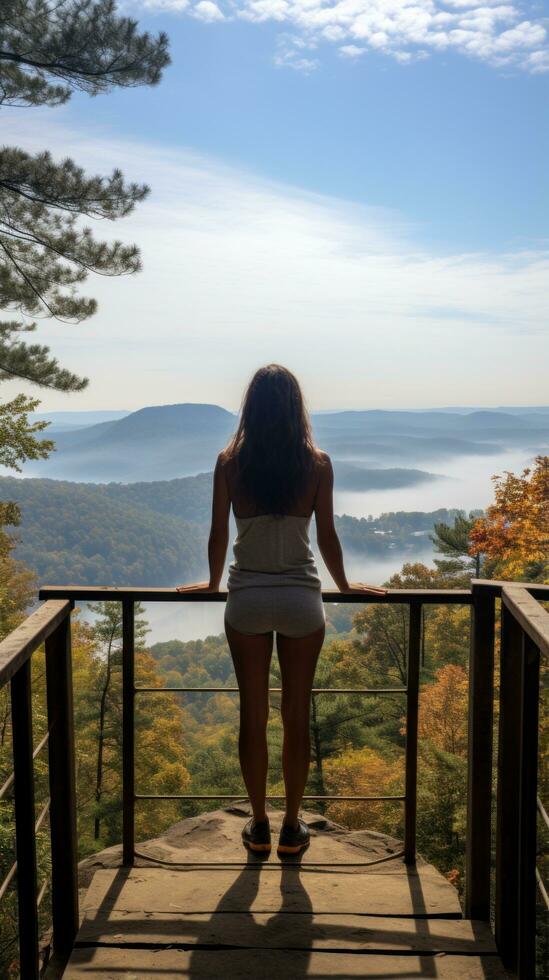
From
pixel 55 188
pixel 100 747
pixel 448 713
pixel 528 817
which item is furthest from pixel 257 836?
pixel 448 713

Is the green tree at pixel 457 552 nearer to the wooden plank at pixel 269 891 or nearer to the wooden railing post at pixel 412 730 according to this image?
the wooden railing post at pixel 412 730

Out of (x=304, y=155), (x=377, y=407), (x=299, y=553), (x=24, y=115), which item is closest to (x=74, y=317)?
(x=24, y=115)

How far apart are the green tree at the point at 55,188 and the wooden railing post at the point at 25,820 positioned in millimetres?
9421

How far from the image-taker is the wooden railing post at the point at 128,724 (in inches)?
99.6

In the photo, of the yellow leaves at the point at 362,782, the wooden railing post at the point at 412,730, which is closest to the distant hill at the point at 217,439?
the yellow leaves at the point at 362,782

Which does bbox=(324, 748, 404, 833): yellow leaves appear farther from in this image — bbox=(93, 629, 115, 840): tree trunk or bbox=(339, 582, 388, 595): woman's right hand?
bbox=(339, 582, 388, 595): woman's right hand

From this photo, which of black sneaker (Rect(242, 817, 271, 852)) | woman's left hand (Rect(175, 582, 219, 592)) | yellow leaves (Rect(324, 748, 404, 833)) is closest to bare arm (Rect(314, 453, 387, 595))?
woman's left hand (Rect(175, 582, 219, 592))

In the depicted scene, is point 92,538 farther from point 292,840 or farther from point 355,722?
point 292,840

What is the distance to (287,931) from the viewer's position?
2084 mm

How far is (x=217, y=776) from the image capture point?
22.8 meters

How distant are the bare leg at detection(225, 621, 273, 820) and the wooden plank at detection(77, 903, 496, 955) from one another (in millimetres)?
391

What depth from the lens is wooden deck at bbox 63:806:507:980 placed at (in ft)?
A: 6.41

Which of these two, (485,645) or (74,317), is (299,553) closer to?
(485,645)

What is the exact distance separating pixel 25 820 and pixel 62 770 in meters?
0.62
